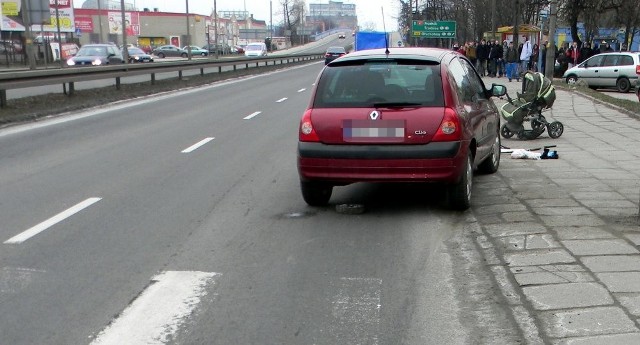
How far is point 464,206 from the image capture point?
24.6 ft

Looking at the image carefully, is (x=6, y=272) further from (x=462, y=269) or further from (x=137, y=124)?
(x=137, y=124)

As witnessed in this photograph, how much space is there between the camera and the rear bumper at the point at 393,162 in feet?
23.1

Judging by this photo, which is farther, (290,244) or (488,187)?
(488,187)

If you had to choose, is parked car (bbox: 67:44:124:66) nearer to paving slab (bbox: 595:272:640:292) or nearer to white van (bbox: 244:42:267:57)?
white van (bbox: 244:42:267:57)

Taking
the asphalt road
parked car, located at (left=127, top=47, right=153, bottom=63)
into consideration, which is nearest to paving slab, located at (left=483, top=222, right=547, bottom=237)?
the asphalt road

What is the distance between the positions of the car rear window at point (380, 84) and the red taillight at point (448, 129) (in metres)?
0.16

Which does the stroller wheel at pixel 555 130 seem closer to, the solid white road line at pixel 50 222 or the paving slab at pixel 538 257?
the paving slab at pixel 538 257

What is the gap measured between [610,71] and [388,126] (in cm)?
2416

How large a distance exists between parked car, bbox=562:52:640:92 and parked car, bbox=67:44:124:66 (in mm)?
20783

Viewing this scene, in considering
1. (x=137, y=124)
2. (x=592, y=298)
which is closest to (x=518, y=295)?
(x=592, y=298)

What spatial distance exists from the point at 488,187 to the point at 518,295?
3.86 m

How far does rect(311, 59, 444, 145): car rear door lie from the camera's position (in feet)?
23.3

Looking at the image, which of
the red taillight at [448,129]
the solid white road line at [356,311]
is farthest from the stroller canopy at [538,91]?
the solid white road line at [356,311]

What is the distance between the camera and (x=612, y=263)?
18.1ft
